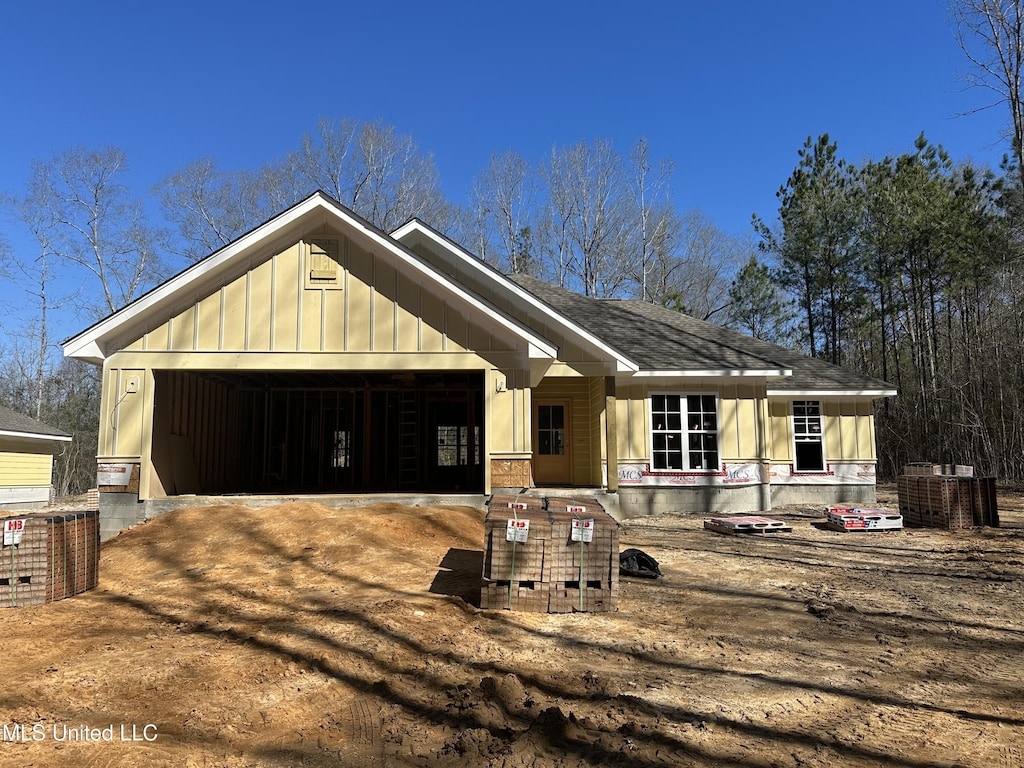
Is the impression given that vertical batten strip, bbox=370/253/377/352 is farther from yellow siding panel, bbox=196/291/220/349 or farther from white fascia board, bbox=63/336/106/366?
white fascia board, bbox=63/336/106/366

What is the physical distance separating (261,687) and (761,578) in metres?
6.21

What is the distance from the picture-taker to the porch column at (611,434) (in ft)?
42.4

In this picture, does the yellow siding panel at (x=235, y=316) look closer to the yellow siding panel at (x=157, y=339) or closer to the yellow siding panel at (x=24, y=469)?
the yellow siding panel at (x=157, y=339)

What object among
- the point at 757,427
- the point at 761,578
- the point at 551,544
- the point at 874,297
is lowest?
the point at 761,578

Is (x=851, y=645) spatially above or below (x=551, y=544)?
below

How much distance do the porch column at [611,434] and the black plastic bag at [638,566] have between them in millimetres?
4568

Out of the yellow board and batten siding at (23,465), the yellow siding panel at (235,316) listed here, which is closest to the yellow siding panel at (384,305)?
the yellow siding panel at (235,316)

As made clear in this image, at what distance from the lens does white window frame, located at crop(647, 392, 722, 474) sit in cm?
1531

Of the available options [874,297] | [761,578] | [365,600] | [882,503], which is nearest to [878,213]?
[874,297]

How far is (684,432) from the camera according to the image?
15.4 meters

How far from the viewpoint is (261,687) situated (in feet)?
14.5

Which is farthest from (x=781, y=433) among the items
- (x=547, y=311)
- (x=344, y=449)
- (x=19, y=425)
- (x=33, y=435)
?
(x=19, y=425)

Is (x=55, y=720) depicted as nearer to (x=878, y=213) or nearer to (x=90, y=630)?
(x=90, y=630)

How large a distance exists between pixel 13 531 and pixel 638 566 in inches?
280
